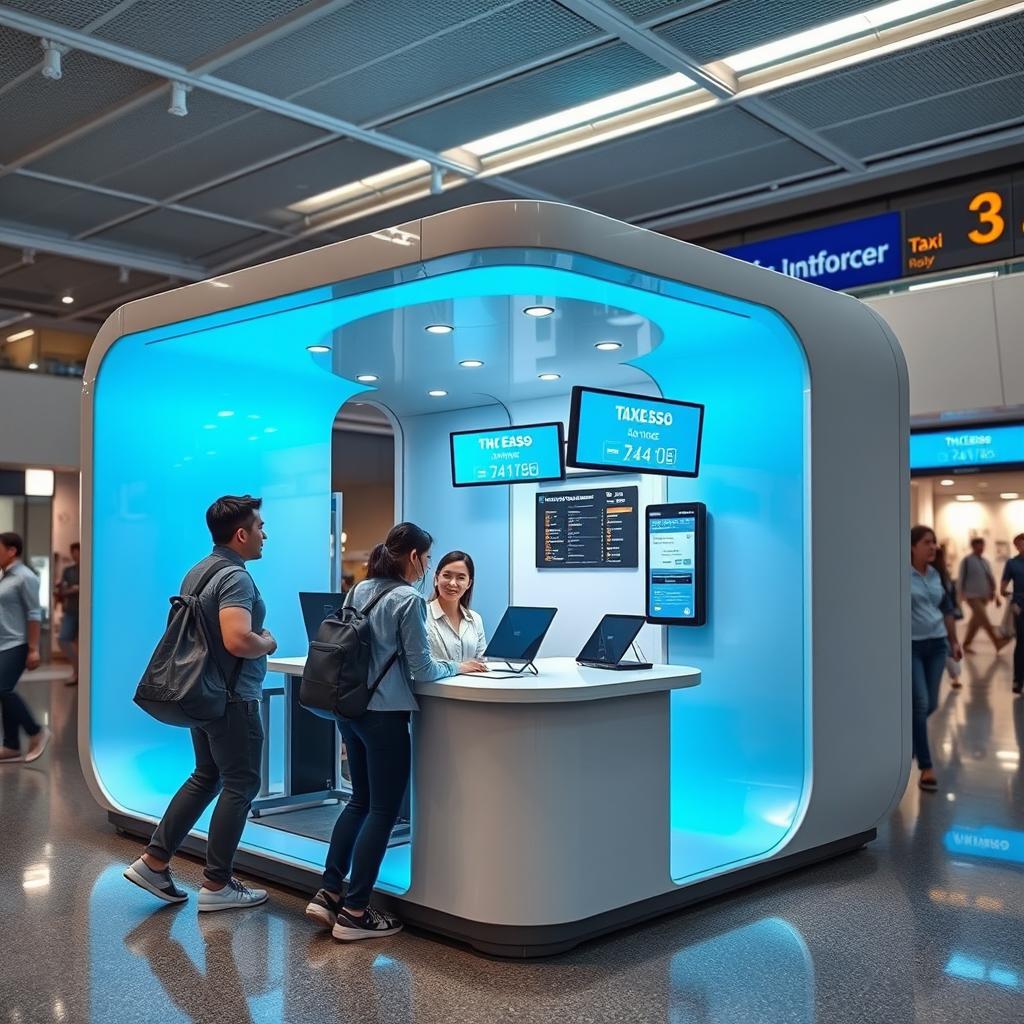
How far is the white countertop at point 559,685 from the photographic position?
4000mm

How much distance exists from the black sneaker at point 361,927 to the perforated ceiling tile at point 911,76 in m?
5.67

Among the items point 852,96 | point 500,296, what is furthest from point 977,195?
point 500,296

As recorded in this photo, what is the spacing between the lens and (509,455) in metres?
6.46

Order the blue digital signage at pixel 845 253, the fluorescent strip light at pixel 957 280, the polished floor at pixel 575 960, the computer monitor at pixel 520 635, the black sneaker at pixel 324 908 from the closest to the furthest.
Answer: the polished floor at pixel 575 960, the black sneaker at pixel 324 908, the computer monitor at pixel 520 635, the fluorescent strip light at pixel 957 280, the blue digital signage at pixel 845 253

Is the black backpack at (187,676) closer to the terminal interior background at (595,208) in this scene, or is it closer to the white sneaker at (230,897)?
the white sneaker at (230,897)

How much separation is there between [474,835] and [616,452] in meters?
1.80

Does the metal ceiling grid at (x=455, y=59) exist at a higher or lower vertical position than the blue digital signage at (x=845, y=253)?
higher

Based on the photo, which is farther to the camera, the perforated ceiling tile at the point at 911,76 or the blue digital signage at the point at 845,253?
the blue digital signage at the point at 845,253

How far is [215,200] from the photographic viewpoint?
9523 mm

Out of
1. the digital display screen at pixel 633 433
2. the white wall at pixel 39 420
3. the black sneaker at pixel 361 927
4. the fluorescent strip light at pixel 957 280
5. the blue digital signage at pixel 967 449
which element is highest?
the fluorescent strip light at pixel 957 280

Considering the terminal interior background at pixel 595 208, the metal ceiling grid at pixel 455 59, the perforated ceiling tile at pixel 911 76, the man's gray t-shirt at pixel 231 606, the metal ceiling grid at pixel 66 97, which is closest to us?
the terminal interior background at pixel 595 208

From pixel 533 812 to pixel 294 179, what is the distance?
652cm

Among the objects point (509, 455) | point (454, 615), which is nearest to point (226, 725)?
point (454, 615)

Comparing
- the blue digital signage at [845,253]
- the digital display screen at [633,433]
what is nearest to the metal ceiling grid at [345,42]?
the digital display screen at [633,433]
